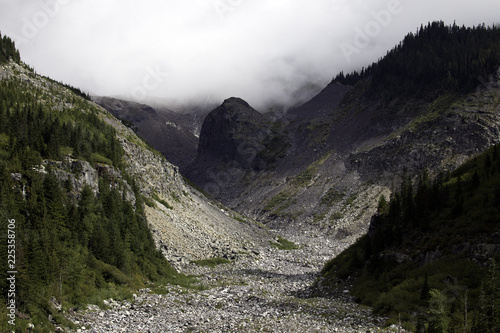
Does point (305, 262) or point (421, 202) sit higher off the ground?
point (421, 202)

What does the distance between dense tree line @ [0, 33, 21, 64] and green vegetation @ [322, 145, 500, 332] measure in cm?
11373

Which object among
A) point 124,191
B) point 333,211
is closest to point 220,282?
point 124,191

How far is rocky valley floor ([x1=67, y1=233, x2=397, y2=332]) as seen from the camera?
A: 1361 inches

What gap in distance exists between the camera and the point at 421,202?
51.2 metres

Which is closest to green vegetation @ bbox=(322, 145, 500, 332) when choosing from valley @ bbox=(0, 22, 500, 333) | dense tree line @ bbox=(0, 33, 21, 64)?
valley @ bbox=(0, 22, 500, 333)

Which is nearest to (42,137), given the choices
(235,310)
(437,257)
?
(235,310)

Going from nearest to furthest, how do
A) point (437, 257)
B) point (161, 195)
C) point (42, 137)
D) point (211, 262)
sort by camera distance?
point (437, 257) < point (42, 137) < point (211, 262) < point (161, 195)

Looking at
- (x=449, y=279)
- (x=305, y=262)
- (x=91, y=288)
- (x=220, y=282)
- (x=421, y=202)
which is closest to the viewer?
(x=449, y=279)

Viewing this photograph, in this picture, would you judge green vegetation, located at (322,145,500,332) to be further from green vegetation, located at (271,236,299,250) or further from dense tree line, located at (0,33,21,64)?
dense tree line, located at (0,33,21,64)

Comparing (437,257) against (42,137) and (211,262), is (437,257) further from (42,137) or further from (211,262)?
(42,137)

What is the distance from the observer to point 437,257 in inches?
1603

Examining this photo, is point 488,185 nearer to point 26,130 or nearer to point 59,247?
point 59,247

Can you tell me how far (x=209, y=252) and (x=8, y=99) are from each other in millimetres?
52650

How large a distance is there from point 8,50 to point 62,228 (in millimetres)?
100375
